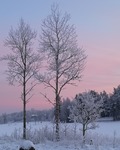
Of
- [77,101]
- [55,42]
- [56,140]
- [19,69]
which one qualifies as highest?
[55,42]

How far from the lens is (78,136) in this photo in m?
29.1

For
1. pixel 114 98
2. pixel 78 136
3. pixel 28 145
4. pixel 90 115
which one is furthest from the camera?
pixel 114 98

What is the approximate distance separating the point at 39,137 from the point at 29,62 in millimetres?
7722

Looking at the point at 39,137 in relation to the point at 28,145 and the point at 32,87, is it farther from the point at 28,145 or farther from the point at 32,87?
the point at 28,145

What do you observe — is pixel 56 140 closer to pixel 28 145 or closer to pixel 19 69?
pixel 19 69

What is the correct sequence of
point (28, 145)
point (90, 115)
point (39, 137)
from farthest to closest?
1. point (90, 115)
2. point (39, 137)
3. point (28, 145)

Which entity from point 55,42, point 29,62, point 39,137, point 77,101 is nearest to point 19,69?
point 29,62

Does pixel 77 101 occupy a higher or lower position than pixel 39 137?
higher

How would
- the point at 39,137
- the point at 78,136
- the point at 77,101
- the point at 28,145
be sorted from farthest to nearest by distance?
the point at 77,101 → the point at 78,136 → the point at 39,137 → the point at 28,145

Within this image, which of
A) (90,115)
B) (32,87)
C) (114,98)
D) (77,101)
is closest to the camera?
(32,87)

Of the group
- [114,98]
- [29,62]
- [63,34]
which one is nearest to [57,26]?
[63,34]

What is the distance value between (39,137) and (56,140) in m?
1.31

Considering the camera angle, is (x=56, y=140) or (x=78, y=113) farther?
(x=78, y=113)

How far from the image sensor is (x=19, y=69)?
31.5 meters
